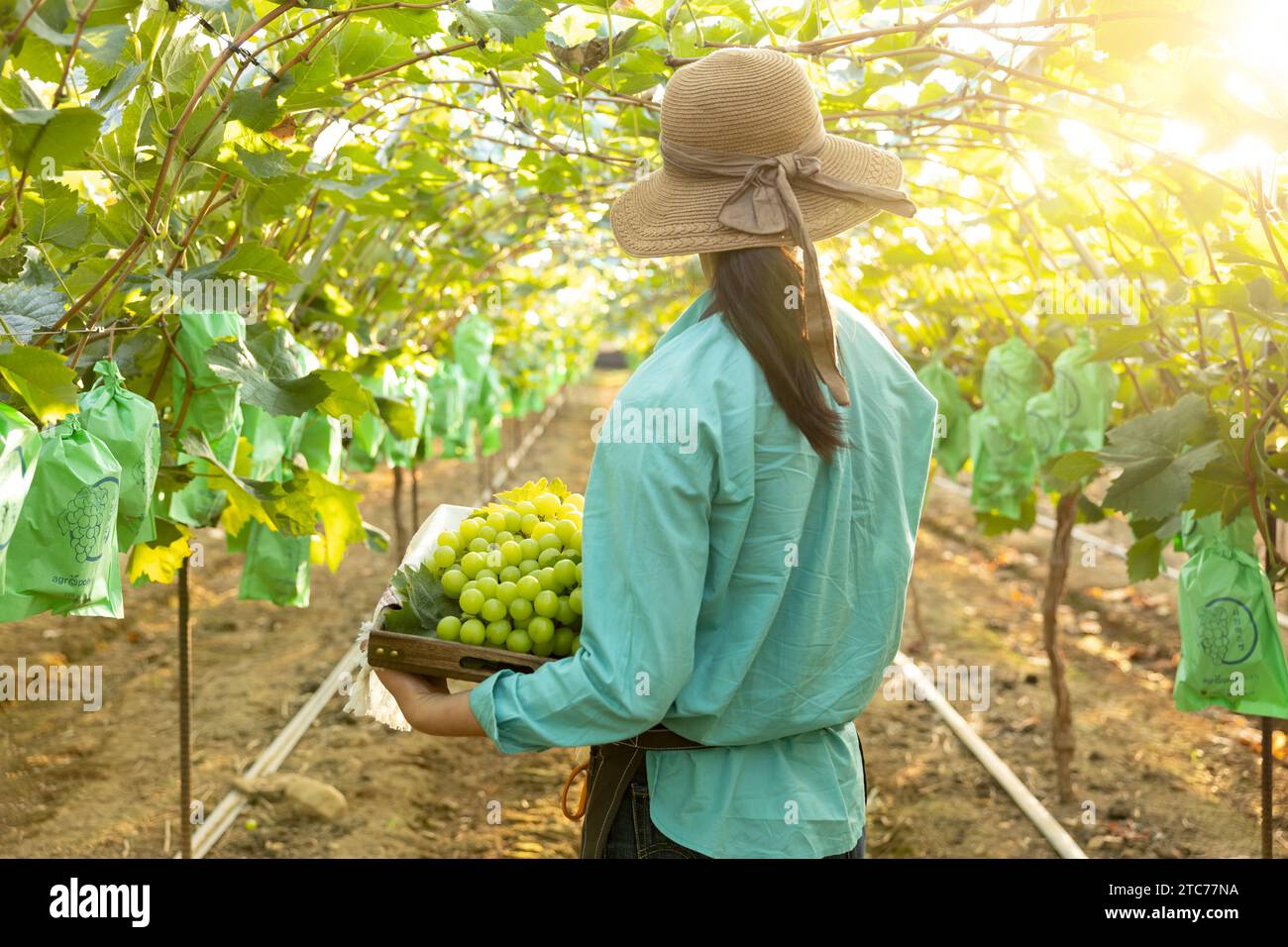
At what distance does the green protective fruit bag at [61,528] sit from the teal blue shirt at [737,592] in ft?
1.96

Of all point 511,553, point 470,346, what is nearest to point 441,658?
point 511,553

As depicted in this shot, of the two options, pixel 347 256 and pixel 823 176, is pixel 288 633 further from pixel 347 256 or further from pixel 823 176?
pixel 823 176

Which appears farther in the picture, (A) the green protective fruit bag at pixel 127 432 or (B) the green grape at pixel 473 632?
(A) the green protective fruit bag at pixel 127 432

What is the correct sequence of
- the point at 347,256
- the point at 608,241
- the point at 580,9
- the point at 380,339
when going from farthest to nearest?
the point at 608,241 → the point at 380,339 → the point at 347,256 → the point at 580,9

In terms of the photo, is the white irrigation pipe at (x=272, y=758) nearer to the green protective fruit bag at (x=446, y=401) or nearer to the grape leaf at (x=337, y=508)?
the grape leaf at (x=337, y=508)

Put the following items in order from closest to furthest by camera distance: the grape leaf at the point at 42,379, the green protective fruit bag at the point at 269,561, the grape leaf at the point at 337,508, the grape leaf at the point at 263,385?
1. the grape leaf at the point at 42,379
2. the grape leaf at the point at 263,385
3. the grape leaf at the point at 337,508
4. the green protective fruit bag at the point at 269,561

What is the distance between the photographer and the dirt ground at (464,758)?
4199mm

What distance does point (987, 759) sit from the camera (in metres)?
4.80

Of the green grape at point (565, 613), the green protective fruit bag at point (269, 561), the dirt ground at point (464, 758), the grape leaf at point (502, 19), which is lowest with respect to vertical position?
the dirt ground at point (464, 758)

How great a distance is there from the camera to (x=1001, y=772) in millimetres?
4660

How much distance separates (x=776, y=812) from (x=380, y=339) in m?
4.02

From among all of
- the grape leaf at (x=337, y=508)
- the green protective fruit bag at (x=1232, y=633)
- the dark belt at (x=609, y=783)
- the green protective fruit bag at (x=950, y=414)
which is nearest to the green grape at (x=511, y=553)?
the dark belt at (x=609, y=783)

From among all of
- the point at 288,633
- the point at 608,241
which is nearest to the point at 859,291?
the point at 608,241

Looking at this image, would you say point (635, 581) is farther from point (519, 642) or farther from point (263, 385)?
point (263, 385)
